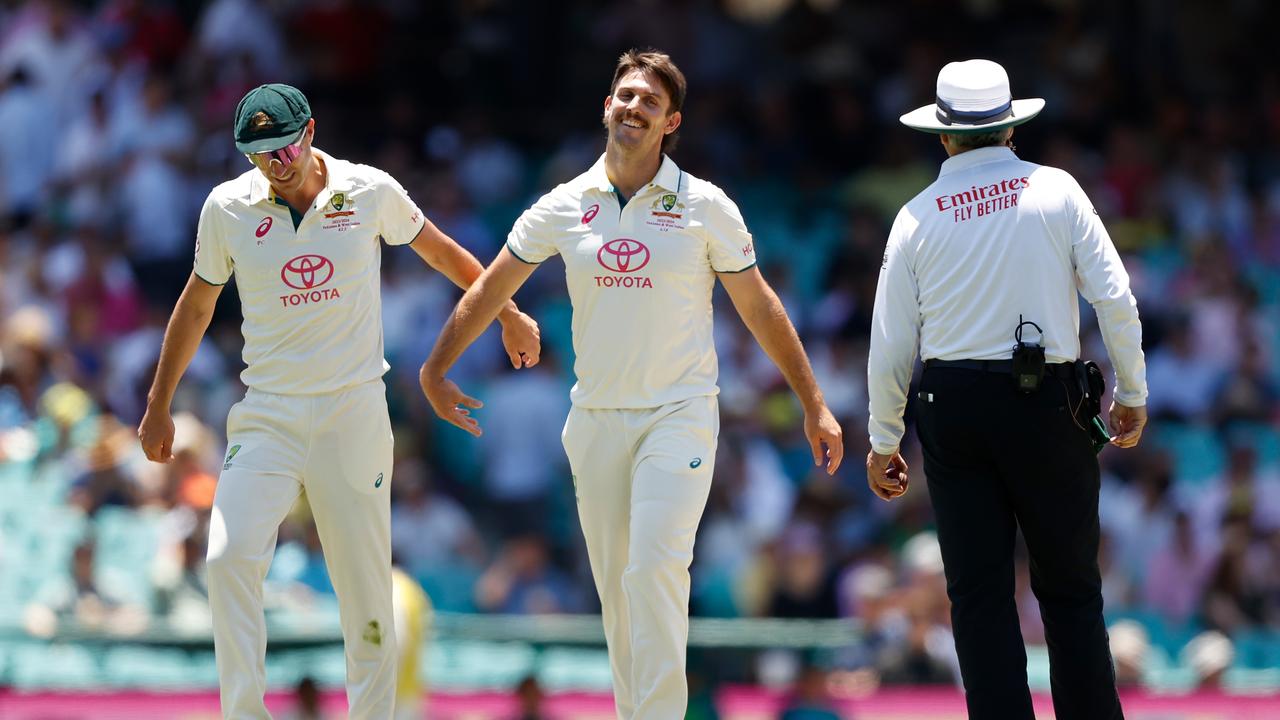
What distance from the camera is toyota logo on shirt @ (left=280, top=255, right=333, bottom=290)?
23.4 feet

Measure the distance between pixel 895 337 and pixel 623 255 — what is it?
3.51 ft

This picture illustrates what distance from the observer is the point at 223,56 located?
1589cm

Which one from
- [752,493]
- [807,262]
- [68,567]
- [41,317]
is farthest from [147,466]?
[807,262]

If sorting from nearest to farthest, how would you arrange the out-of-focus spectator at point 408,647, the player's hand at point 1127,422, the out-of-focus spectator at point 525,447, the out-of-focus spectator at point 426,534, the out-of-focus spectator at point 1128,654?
the player's hand at point 1127,422 < the out-of-focus spectator at point 408,647 < the out-of-focus spectator at point 1128,654 < the out-of-focus spectator at point 426,534 < the out-of-focus spectator at point 525,447

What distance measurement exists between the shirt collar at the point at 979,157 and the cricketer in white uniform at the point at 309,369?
219 centimetres

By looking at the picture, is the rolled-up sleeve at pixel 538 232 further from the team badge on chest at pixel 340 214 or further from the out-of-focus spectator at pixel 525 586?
the out-of-focus spectator at pixel 525 586

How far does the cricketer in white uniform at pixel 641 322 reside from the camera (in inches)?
280

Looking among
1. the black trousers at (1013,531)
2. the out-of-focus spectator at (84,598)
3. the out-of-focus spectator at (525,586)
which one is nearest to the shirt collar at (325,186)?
the black trousers at (1013,531)

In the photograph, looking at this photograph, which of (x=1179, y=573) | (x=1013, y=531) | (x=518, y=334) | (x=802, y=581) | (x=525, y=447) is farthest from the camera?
(x=525, y=447)

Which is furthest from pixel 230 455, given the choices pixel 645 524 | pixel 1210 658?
pixel 1210 658

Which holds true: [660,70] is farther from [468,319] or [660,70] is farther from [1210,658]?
[1210,658]

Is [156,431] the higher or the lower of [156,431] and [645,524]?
the higher

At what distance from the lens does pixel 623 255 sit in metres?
7.12

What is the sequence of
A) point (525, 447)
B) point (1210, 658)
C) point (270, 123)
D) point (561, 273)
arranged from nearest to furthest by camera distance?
point (270, 123)
point (1210, 658)
point (525, 447)
point (561, 273)
